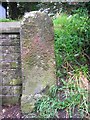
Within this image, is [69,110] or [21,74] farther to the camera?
[21,74]

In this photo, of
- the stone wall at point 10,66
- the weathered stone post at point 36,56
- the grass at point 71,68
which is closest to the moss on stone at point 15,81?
the stone wall at point 10,66

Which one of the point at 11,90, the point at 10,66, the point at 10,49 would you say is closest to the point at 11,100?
the point at 11,90

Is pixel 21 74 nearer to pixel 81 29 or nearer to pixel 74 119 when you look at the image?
pixel 74 119

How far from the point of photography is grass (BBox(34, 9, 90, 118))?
145 inches

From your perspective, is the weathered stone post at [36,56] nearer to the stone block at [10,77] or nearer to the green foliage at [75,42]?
the stone block at [10,77]

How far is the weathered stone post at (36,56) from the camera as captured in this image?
3.81 meters

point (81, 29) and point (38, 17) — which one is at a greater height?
point (38, 17)

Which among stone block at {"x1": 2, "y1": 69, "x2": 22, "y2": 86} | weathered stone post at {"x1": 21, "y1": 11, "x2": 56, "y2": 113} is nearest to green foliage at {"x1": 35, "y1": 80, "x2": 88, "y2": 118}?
weathered stone post at {"x1": 21, "y1": 11, "x2": 56, "y2": 113}

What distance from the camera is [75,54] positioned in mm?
4688

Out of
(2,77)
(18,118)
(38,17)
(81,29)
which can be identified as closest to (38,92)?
(18,118)

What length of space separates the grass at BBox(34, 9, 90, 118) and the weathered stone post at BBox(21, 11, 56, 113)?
0.50ft

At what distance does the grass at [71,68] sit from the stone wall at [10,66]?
1.92 ft

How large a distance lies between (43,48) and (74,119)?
1.01 m

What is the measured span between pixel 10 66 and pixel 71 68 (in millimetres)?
926
